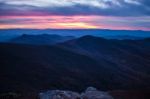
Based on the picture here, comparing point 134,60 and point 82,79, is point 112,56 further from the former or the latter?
point 82,79

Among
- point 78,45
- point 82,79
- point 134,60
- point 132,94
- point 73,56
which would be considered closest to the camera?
point 132,94

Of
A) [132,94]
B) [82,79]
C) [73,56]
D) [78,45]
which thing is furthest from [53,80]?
[78,45]

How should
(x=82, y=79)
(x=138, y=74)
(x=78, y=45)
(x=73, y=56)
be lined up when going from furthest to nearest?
(x=78, y=45), (x=73, y=56), (x=138, y=74), (x=82, y=79)

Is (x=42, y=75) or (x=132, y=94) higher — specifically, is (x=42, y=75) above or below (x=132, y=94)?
below

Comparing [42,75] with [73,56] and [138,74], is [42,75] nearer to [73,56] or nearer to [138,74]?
[73,56]

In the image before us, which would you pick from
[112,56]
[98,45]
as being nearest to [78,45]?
[98,45]

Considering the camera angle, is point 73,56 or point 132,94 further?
point 73,56

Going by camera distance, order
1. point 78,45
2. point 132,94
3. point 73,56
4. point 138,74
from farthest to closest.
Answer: point 78,45 → point 73,56 → point 138,74 → point 132,94

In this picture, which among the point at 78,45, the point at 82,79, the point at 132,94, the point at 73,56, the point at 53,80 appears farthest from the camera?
the point at 78,45

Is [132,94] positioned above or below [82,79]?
above
